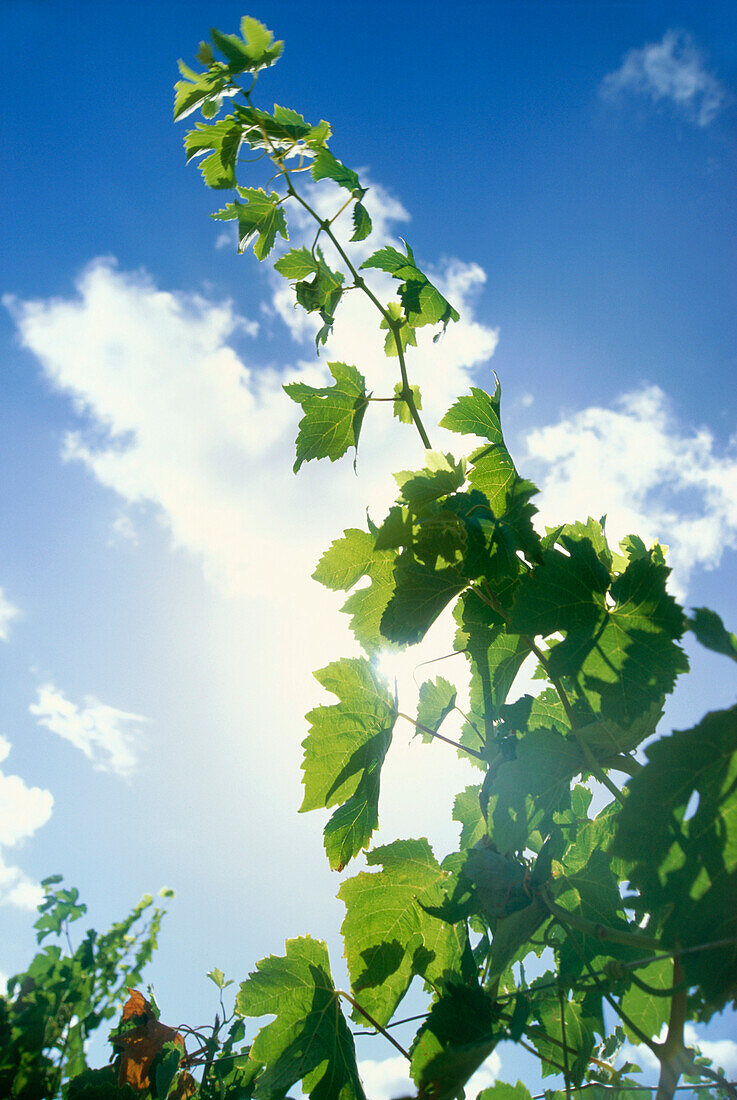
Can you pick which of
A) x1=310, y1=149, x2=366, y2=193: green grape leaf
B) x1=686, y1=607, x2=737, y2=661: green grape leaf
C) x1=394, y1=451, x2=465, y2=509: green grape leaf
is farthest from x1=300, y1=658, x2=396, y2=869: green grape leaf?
x1=310, y1=149, x2=366, y2=193: green grape leaf

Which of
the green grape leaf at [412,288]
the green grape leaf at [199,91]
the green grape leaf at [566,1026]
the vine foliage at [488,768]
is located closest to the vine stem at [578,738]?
the vine foliage at [488,768]

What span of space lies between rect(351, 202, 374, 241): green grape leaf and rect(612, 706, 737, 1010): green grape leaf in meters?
1.61

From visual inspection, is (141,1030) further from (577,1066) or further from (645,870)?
(645,870)

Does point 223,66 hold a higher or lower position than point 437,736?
higher

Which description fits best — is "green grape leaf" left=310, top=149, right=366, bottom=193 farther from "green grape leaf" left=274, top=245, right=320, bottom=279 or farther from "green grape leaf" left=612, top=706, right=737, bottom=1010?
"green grape leaf" left=612, top=706, right=737, bottom=1010

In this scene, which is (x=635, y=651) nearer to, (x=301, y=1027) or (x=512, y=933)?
(x=512, y=933)

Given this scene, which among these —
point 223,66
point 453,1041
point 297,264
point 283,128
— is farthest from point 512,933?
point 223,66

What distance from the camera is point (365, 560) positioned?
1667 mm

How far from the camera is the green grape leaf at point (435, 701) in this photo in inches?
69.9

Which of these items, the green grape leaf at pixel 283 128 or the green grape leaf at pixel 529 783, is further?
the green grape leaf at pixel 283 128

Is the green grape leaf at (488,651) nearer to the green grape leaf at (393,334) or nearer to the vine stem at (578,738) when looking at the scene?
the vine stem at (578,738)

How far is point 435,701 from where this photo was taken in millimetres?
1785

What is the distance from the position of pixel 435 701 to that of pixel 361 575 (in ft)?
1.49

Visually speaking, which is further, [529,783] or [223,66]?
[223,66]
